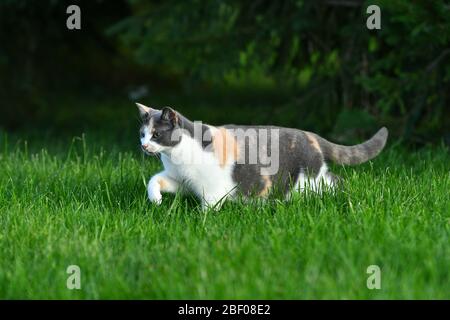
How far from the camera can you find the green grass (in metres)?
3.86

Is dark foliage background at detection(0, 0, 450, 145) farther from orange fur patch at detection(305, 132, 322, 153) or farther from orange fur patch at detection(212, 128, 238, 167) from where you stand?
orange fur patch at detection(212, 128, 238, 167)

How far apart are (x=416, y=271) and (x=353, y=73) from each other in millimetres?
4581

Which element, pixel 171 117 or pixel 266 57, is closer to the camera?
pixel 171 117

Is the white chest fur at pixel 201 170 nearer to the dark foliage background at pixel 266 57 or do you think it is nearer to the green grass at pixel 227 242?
the green grass at pixel 227 242

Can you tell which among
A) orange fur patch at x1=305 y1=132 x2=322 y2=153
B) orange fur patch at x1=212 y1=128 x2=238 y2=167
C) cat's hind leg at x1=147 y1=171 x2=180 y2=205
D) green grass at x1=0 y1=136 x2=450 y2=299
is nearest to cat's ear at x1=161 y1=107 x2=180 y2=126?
orange fur patch at x1=212 y1=128 x2=238 y2=167

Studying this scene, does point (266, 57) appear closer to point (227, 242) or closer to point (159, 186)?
point (159, 186)

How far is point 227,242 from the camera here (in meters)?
4.38

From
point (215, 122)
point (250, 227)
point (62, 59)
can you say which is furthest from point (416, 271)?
point (62, 59)

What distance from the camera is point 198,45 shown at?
28.2 ft

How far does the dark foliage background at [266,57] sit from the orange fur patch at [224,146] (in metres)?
2.06

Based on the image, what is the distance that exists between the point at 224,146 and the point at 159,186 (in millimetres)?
522

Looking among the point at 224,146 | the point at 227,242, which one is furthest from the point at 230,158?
the point at 227,242

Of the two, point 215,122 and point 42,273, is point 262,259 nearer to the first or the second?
point 42,273

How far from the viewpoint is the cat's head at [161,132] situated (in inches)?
197
